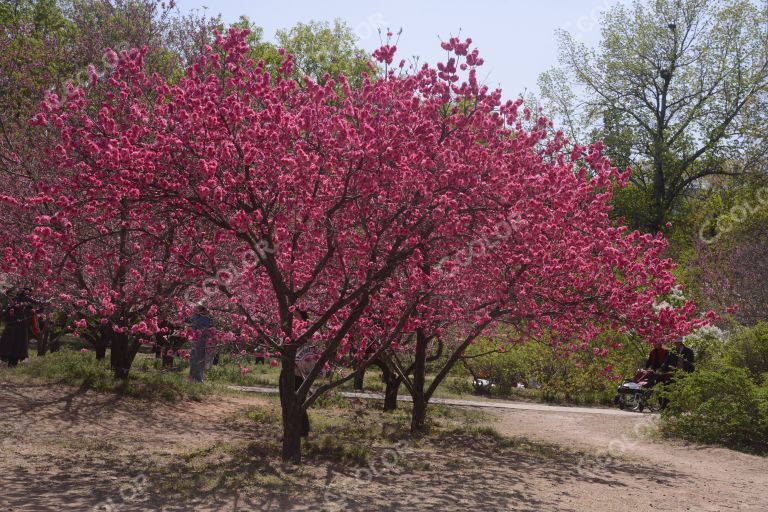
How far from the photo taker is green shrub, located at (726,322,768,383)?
12.8 metres

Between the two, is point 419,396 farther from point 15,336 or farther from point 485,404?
point 15,336

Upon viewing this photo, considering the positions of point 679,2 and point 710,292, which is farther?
point 679,2

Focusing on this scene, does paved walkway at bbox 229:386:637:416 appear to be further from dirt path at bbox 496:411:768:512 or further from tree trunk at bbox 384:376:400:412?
tree trunk at bbox 384:376:400:412

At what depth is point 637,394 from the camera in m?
16.9

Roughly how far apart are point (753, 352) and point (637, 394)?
4265 millimetres

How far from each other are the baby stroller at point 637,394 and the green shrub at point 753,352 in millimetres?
3050

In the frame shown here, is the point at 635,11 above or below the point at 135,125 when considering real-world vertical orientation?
above

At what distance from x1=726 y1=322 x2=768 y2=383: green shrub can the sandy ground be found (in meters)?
2.14

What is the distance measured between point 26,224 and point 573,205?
28.5 feet

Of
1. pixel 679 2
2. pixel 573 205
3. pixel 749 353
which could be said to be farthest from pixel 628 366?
pixel 679 2

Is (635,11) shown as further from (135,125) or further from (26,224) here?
(135,125)

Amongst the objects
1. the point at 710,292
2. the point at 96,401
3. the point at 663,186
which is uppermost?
the point at 663,186

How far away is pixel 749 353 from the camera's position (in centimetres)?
1298

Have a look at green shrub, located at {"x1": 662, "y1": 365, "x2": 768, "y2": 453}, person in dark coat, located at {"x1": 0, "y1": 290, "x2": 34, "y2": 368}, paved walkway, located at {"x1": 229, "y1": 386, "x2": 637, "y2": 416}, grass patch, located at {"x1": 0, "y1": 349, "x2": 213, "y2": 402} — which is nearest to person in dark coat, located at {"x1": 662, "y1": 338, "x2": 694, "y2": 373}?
paved walkway, located at {"x1": 229, "y1": 386, "x2": 637, "y2": 416}
